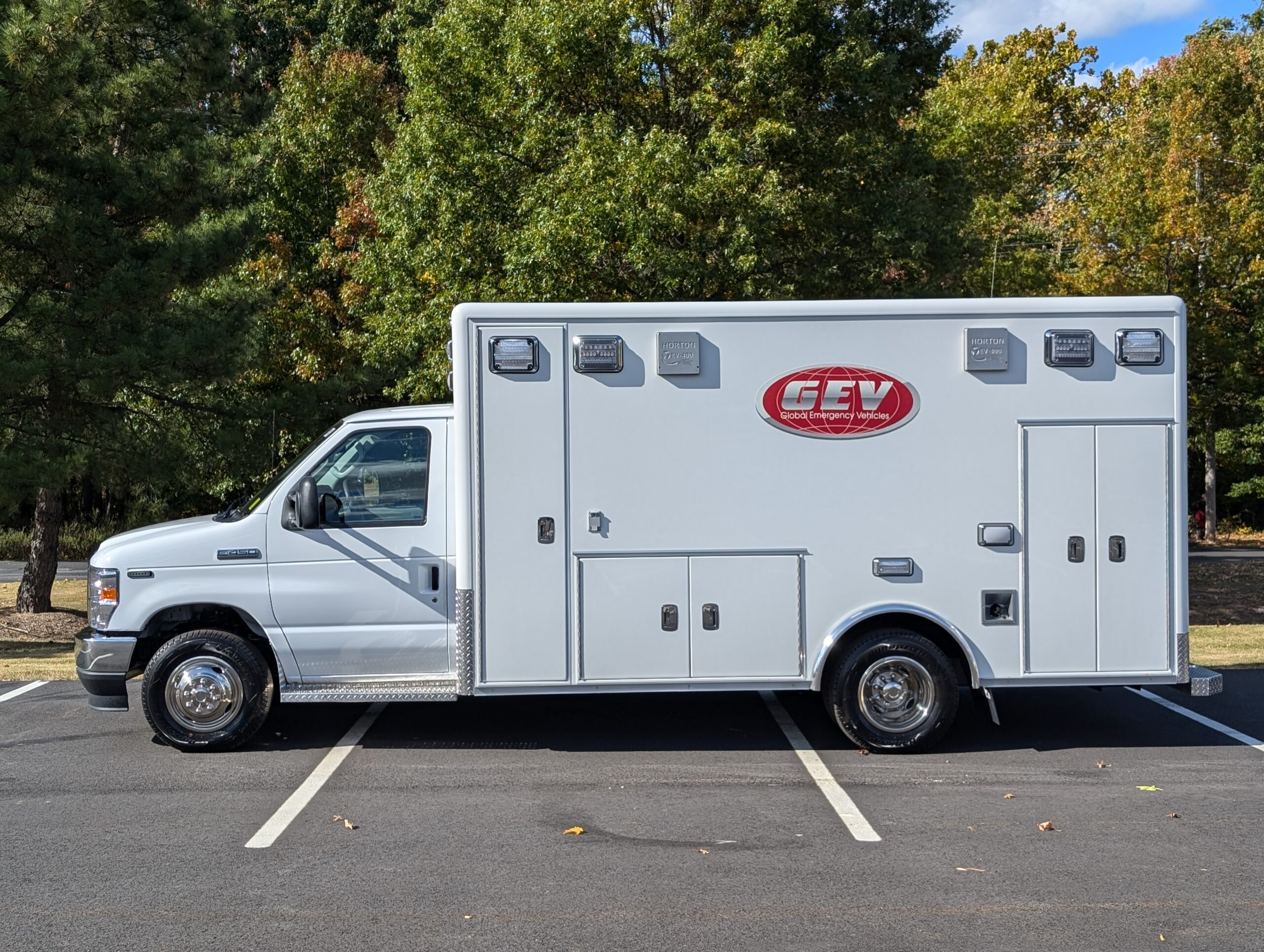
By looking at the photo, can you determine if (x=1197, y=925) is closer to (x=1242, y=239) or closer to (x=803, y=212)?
(x=803, y=212)

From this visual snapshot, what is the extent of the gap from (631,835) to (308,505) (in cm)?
295

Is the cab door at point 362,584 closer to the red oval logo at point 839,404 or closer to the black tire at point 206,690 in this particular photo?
the black tire at point 206,690

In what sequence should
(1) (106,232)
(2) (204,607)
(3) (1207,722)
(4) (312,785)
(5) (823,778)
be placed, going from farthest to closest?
(1) (106,232) → (3) (1207,722) → (2) (204,607) → (5) (823,778) → (4) (312,785)

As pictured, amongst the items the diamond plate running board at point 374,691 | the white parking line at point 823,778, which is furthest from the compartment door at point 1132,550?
A: the diamond plate running board at point 374,691

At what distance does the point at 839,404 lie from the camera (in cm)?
774

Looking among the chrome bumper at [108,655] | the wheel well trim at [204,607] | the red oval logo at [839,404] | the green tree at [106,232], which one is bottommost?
the chrome bumper at [108,655]

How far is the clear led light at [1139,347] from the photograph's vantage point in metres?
7.71

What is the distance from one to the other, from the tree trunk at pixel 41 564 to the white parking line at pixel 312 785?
493 inches

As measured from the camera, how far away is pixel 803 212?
15.2 metres

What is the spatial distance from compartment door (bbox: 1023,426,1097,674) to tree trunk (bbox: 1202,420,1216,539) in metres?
27.5

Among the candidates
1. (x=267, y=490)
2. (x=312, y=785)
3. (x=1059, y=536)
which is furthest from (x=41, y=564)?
(x=1059, y=536)

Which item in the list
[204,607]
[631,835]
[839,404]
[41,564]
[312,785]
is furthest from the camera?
[41,564]

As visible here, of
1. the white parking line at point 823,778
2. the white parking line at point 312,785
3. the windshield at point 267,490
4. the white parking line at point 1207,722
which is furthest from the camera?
the white parking line at point 1207,722

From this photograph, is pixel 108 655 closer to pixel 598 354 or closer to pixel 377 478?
pixel 377 478
